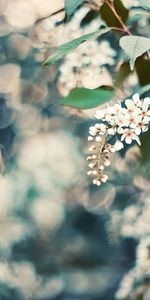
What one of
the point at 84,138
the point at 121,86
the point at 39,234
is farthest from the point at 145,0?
the point at 39,234

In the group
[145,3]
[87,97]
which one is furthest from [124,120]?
[145,3]

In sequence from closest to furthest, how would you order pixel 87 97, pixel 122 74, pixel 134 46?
1. pixel 134 46
2. pixel 87 97
3. pixel 122 74

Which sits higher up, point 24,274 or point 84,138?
point 84,138

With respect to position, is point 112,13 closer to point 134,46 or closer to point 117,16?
point 117,16

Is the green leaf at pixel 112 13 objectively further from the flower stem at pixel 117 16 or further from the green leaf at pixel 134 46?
the green leaf at pixel 134 46

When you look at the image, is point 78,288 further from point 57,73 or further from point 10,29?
point 10,29

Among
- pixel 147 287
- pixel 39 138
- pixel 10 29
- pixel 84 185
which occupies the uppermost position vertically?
pixel 10 29
